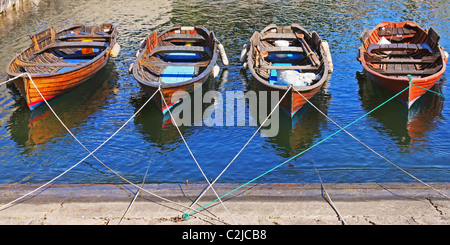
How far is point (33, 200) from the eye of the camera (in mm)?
10359

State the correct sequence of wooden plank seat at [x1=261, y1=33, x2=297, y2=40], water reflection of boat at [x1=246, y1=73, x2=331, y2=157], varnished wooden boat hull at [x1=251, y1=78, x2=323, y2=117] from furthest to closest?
wooden plank seat at [x1=261, y1=33, x2=297, y2=40] → varnished wooden boat hull at [x1=251, y1=78, x2=323, y2=117] → water reflection of boat at [x1=246, y1=73, x2=331, y2=157]

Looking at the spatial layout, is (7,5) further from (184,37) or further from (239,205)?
(239,205)

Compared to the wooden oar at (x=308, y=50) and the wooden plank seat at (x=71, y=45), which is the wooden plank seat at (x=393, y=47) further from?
the wooden plank seat at (x=71, y=45)

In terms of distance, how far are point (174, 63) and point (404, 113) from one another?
947 centimetres

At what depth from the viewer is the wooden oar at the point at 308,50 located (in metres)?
18.7

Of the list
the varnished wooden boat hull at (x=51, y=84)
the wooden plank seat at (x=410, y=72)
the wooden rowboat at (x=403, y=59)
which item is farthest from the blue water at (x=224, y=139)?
the wooden plank seat at (x=410, y=72)

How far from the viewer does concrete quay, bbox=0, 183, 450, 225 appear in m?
9.24

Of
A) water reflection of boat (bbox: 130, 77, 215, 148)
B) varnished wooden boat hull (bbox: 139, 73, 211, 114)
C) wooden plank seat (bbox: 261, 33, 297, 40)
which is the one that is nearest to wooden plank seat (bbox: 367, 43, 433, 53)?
wooden plank seat (bbox: 261, 33, 297, 40)

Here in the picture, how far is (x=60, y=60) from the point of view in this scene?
21.3 m

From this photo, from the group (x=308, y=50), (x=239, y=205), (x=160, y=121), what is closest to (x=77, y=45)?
(x=160, y=121)

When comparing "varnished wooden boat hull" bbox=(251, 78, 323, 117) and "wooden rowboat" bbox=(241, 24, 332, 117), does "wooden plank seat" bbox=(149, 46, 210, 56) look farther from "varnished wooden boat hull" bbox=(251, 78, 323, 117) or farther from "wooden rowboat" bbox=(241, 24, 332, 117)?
"varnished wooden boat hull" bbox=(251, 78, 323, 117)

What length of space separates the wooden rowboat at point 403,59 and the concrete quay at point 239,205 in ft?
22.1

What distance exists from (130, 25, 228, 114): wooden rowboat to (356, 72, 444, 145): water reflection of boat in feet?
21.6

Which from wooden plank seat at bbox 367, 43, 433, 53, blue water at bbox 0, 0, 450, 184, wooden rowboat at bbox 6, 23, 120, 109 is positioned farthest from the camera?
wooden plank seat at bbox 367, 43, 433, 53
